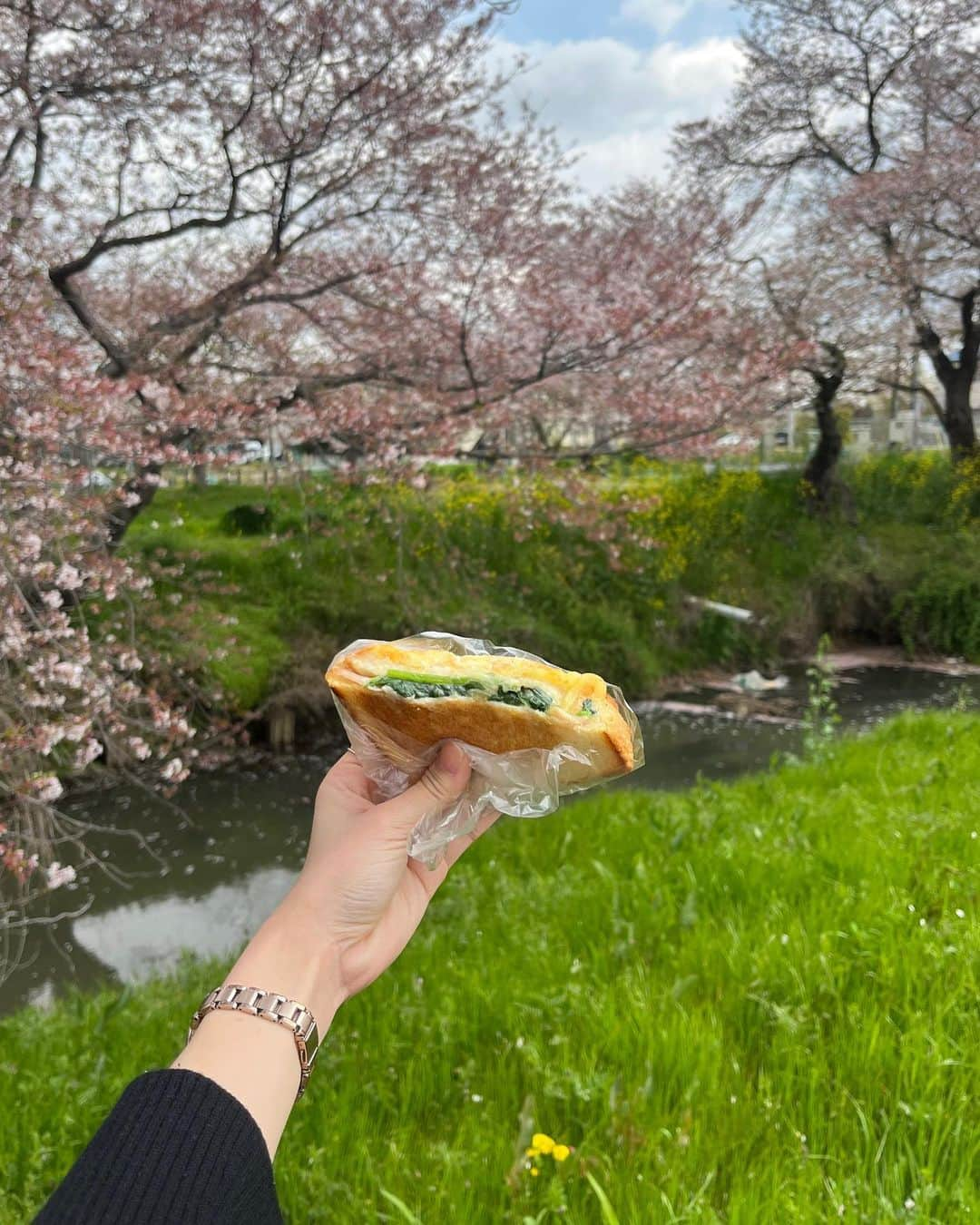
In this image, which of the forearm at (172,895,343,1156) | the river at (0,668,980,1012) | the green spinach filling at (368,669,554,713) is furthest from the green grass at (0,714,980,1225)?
the river at (0,668,980,1012)

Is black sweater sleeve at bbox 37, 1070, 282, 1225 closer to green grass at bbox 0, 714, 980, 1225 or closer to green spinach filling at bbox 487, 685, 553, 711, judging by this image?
green spinach filling at bbox 487, 685, 553, 711

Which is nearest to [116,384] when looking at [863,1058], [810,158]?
[863,1058]

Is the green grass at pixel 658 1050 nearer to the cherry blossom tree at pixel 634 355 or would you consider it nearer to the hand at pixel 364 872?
the hand at pixel 364 872

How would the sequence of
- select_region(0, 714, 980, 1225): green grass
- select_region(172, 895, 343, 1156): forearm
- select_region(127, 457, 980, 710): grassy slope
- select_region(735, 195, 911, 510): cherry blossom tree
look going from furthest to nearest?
1. select_region(735, 195, 911, 510): cherry blossom tree
2. select_region(127, 457, 980, 710): grassy slope
3. select_region(0, 714, 980, 1225): green grass
4. select_region(172, 895, 343, 1156): forearm

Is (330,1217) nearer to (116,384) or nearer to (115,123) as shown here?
(116,384)

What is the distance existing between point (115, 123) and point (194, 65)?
0.62 m

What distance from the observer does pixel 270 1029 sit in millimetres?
1281

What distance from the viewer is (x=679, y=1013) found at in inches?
98.0

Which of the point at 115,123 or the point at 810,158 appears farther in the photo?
the point at 810,158

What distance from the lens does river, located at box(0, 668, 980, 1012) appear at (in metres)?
5.24

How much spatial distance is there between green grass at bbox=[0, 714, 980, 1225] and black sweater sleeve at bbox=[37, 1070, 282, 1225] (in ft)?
2.97

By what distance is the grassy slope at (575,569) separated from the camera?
820 centimetres

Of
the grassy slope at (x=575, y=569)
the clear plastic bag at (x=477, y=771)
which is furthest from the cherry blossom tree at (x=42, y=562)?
the grassy slope at (x=575, y=569)

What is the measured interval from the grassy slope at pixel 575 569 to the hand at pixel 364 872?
5333mm
